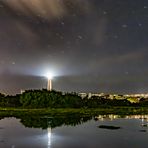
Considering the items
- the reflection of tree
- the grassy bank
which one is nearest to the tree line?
the grassy bank

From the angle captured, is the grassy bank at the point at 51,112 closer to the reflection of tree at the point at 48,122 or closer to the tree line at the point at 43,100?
the tree line at the point at 43,100

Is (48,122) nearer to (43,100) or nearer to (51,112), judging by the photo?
(51,112)

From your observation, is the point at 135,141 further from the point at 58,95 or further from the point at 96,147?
the point at 58,95

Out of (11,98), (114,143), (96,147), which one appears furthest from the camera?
(11,98)

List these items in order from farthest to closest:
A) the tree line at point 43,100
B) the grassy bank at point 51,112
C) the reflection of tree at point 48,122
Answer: the tree line at point 43,100
the grassy bank at point 51,112
the reflection of tree at point 48,122

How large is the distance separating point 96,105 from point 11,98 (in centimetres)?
2480

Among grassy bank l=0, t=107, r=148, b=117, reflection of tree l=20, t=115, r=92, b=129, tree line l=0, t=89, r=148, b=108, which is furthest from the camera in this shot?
tree line l=0, t=89, r=148, b=108

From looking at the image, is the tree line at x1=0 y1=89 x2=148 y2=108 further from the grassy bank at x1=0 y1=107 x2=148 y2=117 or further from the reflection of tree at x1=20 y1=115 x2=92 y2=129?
the reflection of tree at x1=20 y1=115 x2=92 y2=129

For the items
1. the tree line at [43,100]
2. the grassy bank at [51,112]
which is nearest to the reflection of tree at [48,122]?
the grassy bank at [51,112]

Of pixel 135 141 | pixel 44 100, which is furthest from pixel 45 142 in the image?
pixel 44 100

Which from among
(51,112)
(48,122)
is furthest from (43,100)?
(48,122)

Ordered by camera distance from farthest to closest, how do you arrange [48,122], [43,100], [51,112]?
[43,100] → [51,112] → [48,122]

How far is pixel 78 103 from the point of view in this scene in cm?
10844

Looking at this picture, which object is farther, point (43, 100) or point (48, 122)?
point (43, 100)
